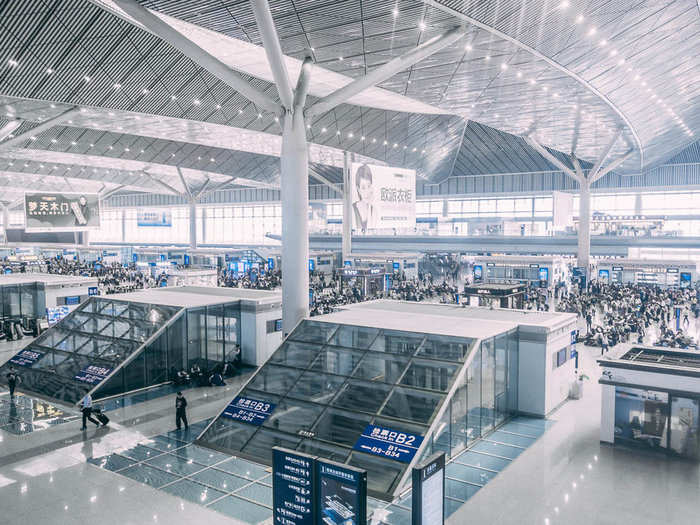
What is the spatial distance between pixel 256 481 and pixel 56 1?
1367 cm

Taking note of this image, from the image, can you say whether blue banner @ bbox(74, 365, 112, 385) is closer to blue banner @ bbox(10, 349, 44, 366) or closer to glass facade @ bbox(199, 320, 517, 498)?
blue banner @ bbox(10, 349, 44, 366)

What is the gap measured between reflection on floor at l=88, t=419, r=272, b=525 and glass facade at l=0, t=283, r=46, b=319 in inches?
591

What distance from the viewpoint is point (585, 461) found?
10000 millimetres

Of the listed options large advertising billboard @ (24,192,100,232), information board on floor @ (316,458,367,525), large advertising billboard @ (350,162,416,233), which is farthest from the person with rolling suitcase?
large advertising billboard @ (24,192,100,232)

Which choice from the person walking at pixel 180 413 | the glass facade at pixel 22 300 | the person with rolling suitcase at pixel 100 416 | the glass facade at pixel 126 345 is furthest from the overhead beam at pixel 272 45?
the glass facade at pixel 22 300

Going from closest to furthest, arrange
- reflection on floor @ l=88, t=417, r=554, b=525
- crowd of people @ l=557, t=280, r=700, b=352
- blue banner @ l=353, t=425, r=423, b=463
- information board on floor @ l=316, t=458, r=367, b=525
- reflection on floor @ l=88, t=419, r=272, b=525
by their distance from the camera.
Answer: information board on floor @ l=316, t=458, r=367, b=525, reflection on floor @ l=88, t=417, r=554, b=525, reflection on floor @ l=88, t=419, r=272, b=525, blue banner @ l=353, t=425, r=423, b=463, crowd of people @ l=557, t=280, r=700, b=352

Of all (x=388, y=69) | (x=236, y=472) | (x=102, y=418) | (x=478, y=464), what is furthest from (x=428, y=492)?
(x=388, y=69)

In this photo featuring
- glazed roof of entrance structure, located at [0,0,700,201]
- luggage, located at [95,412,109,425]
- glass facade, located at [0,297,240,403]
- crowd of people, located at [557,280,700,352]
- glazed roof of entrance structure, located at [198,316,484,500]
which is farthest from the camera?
crowd of people, located at [557,280,700,352]

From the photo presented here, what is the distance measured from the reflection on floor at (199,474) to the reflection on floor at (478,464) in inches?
69.7

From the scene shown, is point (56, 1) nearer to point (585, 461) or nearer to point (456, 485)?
point (456, 485)

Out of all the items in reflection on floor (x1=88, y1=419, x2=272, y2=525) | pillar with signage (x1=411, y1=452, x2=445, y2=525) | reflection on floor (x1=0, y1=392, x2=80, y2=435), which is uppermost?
pillar with signage (x1=411, y1=452, x2=445, y2=525)

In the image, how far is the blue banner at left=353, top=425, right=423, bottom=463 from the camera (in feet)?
29.9

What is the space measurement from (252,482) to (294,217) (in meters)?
6.88

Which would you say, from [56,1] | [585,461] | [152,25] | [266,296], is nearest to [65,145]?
[56,1]
